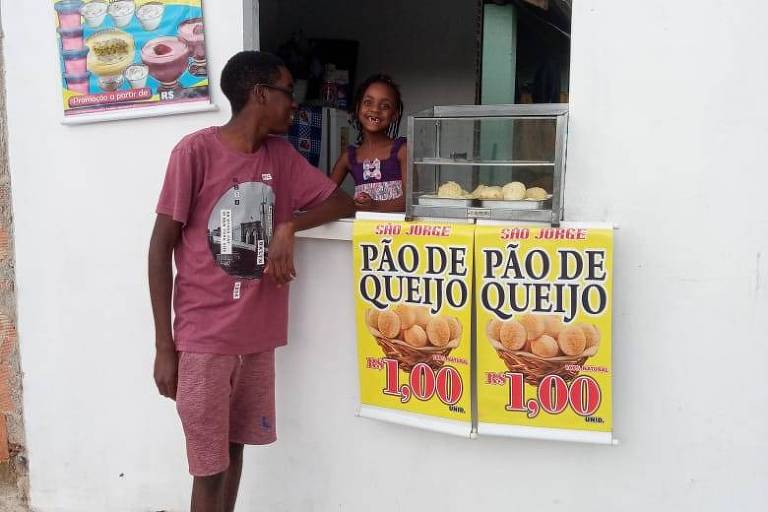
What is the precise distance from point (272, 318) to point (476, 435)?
0.80 m

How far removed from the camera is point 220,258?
7.90 ft

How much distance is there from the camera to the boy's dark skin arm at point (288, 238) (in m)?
2.43

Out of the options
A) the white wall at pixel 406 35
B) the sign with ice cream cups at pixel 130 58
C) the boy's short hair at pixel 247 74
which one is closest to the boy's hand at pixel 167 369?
the boy's short hair at pixel 247 74

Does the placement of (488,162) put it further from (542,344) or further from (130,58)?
(130,58)

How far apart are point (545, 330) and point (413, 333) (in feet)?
1.45

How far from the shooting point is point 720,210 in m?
2.32

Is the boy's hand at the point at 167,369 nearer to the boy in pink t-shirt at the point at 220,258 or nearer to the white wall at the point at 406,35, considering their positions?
the boy in pink t-shirt at the point at 220,258

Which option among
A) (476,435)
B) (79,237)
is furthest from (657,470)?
(79,237)

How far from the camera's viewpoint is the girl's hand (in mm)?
3005

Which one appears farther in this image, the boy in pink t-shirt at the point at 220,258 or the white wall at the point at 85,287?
the white wall at the point at 85,287

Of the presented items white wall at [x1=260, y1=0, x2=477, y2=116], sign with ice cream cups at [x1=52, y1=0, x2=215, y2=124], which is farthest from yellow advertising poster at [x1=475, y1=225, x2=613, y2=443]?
white wall at [x1=260, y1=0, x2=477, y2=116]

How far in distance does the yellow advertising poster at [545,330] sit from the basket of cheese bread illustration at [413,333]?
0.11 metres

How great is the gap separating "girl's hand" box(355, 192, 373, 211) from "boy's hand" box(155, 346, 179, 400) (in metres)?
0.97

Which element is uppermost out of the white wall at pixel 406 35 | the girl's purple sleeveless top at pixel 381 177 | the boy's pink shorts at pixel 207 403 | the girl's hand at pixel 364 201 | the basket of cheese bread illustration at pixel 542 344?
the white wall at pixel 406 35
